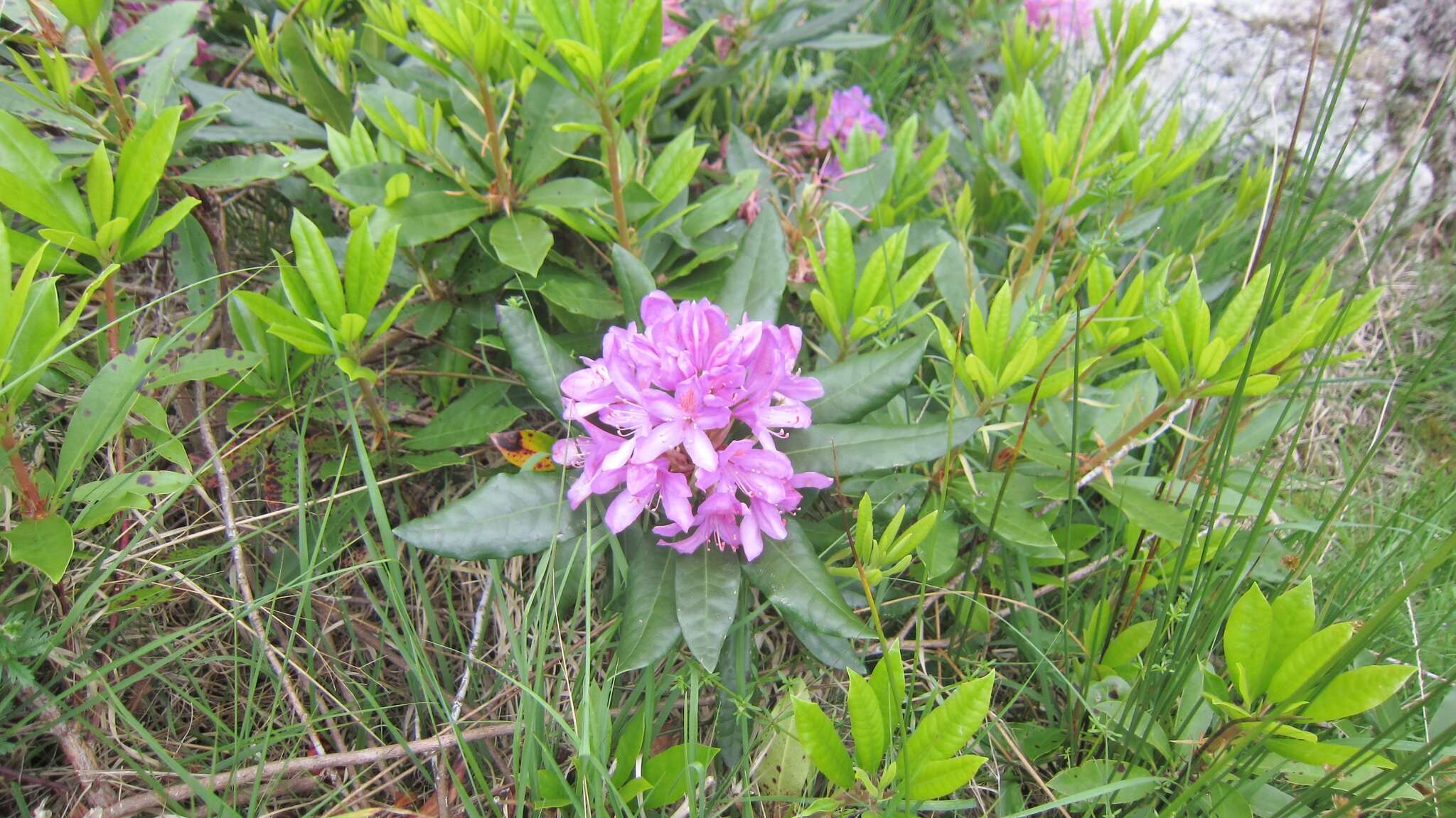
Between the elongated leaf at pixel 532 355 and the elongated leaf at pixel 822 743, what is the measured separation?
0.75m

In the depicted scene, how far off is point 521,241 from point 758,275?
55 cm

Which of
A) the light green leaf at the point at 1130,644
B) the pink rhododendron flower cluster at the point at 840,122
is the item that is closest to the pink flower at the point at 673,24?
the pink rhododendron flower cluster at the point at 840,122

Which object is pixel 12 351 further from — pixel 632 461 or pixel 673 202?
pixel 673 202

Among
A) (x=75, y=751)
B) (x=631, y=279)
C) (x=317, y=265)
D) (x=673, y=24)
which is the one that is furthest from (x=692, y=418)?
(x=673, y=24)

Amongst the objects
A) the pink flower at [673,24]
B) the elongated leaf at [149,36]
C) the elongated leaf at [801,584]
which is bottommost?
the elongated leaf at [801,584]

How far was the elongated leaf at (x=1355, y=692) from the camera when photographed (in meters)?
1.30

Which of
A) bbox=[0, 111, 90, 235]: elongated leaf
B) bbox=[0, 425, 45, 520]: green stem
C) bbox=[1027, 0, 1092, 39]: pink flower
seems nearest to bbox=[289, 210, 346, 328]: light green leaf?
bbox=[0, 111, 90, 235]: elongated leaf

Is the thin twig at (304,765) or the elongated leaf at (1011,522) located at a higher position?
the elongated leaf at (1011,522)

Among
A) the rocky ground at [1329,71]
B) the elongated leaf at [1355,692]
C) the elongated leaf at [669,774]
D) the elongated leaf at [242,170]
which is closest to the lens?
the elongated leaf at [1355,692]

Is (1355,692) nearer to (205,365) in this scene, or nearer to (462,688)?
(462,688)

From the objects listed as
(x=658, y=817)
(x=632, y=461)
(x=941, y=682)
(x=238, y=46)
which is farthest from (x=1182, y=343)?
(x=238, y=46)

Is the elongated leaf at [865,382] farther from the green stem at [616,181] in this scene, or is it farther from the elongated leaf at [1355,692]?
the elongated leaf at [1355,692]

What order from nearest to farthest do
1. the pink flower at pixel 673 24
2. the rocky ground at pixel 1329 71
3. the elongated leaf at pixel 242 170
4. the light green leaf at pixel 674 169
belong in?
the elongated leaf at pixel 242 170 < the light green leaf at pixel 674 169 < the pink flower at pixel 673 24 < the rocky ground at pixel 1329 71

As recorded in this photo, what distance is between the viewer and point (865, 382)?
1699 mm
